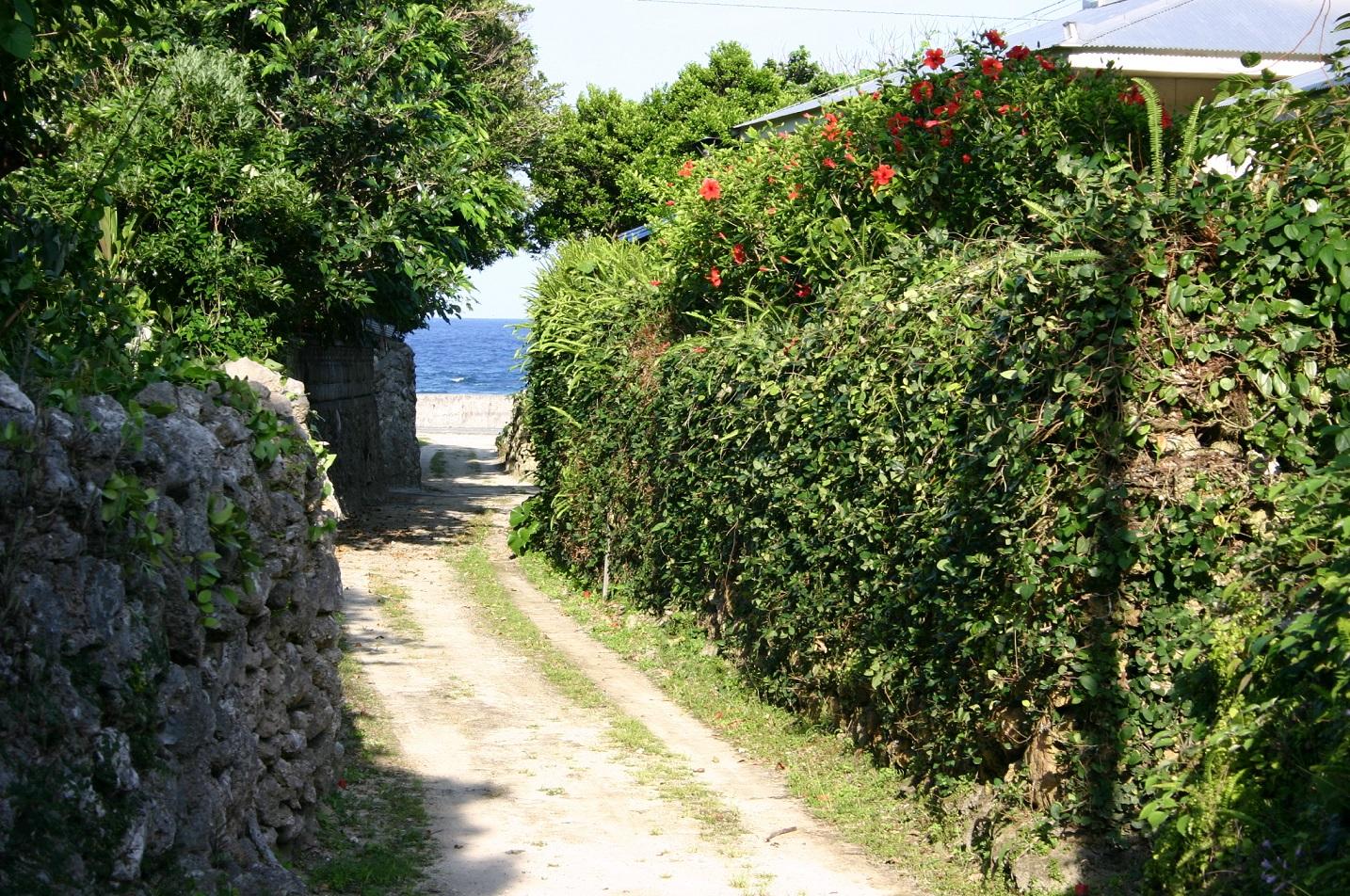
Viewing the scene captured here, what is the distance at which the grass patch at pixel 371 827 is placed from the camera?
6.47 meters

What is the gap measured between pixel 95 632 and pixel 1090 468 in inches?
160

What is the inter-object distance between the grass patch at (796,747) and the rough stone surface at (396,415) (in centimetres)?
1188

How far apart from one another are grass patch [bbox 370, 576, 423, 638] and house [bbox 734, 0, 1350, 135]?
697 centimetres

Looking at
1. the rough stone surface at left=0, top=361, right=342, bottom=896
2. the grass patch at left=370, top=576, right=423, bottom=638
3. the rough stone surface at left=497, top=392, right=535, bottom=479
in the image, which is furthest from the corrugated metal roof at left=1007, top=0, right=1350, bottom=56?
the rough stone surface at left=497, top=392, right=535, bottom=479

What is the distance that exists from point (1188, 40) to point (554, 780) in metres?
11.5

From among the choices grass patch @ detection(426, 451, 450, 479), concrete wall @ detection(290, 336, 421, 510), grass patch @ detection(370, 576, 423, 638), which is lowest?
Result: grass patch @ detection(370, 576, 423, 638)

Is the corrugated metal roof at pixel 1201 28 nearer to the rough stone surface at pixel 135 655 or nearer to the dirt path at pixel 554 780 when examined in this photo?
the dirt path at pixel 554 780

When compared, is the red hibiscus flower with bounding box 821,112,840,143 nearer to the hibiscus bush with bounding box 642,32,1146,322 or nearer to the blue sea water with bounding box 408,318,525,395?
the hibiscus bush with bounding box 642,32,1146,322

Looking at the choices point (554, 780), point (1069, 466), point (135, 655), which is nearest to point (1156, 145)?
point (1069, 466)

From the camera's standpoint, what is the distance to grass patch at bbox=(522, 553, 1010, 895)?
22.9 ft

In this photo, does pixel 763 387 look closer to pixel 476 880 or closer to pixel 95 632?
pixel 476 880

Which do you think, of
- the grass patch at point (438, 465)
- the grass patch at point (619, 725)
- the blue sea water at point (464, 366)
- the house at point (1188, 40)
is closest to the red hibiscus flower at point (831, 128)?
the house at point (1188, 40)

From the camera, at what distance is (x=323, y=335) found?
18.7m

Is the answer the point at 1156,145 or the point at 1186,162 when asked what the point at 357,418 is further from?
the point at 1186,162
